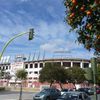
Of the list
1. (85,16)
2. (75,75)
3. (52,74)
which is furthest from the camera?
(75,75)

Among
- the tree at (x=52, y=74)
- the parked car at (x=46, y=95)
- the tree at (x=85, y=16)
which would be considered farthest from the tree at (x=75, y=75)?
the tree at (x=85, y=16)

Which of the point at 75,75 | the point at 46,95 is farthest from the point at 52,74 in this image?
the point at 46,95

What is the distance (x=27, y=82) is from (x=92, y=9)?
143010mm

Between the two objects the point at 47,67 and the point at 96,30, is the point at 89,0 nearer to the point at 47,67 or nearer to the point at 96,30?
the point at 96,30

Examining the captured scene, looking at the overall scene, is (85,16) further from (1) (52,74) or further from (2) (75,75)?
(2) (75,75)

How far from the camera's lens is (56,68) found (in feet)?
272

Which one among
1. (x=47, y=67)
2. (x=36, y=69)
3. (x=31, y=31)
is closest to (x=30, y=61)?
(x=36, y=69)

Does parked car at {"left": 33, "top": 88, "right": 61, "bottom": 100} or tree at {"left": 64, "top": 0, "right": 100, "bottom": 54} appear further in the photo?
parked car at {"left": 33, "top": 88, "right": 61, "bottom": 100}

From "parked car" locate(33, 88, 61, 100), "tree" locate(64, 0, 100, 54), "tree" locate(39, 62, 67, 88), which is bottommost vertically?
"parked car" locate(33, 88, 61, 100)

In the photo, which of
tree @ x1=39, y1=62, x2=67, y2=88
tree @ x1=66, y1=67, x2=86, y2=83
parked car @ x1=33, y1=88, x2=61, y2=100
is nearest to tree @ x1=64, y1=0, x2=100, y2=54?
parked car @ x1=33, y1=88, x2=61, y2=100

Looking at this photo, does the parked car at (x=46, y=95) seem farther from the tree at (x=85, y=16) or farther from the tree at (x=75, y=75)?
the tree at (x=75, y=75)

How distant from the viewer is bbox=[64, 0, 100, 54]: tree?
302 inches

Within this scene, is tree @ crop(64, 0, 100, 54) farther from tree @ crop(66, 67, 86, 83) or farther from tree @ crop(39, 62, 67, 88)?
tree @ crop(66, 67, 86, 83)

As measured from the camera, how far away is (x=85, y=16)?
26.3ft
